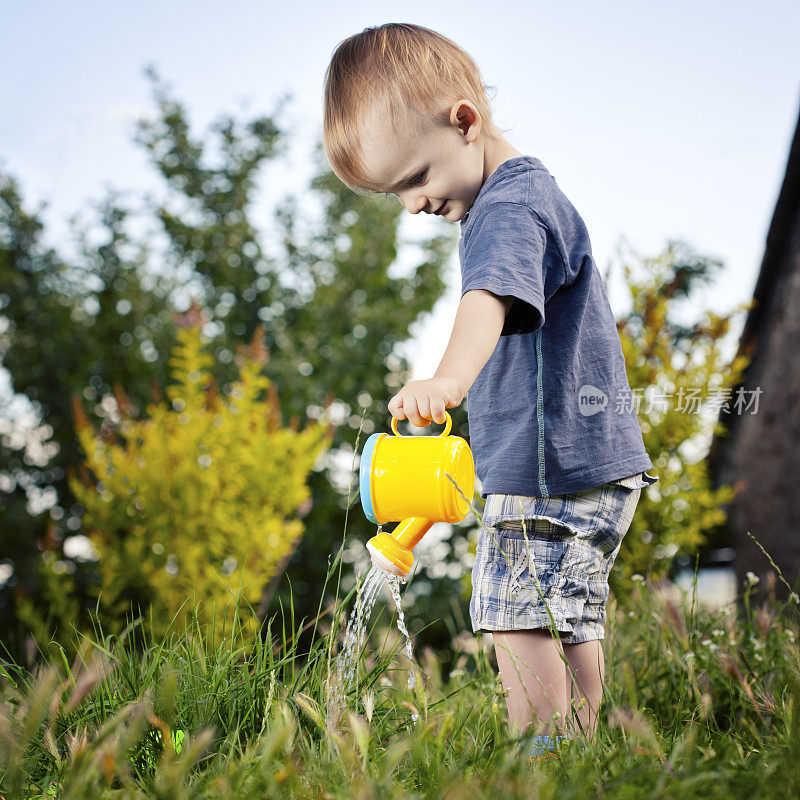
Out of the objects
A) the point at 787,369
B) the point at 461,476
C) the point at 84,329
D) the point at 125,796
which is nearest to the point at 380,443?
the point at 461,476

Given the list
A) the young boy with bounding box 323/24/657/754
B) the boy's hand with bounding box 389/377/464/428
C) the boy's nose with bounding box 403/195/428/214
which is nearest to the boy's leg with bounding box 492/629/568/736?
the young boy with bounding box 323/24/657/754

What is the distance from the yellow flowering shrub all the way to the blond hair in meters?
2.42

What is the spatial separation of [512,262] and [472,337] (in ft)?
0.63

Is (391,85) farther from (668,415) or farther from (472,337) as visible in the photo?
(668,415)

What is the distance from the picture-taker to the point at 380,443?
1.60m

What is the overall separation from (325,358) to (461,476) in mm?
5035

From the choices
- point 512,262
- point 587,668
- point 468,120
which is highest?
point 468,120

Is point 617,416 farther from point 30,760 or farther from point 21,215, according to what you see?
point 21,215

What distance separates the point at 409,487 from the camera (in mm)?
1540

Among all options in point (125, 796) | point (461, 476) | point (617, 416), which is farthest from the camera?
point (617, 416)

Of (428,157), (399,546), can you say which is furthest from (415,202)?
(399,546)

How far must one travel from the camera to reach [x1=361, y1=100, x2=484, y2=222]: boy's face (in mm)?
1727

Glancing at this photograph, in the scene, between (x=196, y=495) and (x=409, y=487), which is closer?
(x=409, y=487)

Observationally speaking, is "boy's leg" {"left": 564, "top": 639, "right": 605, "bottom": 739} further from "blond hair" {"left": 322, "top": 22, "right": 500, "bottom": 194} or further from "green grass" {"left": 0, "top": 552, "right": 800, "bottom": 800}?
"blond hair" {"left": 322, "top": 22, "right": 500, "bottom": 194}
